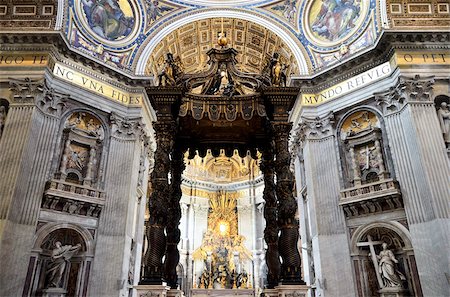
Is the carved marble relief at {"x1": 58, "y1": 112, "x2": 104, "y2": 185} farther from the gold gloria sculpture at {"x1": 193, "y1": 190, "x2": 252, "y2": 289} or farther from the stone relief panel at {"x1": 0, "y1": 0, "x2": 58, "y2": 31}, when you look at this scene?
the gold gloria sculpture at {"x1": 193, "y1": 190, "x2": 252, "y2": 289}

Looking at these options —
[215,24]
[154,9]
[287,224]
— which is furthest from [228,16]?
[287,224]

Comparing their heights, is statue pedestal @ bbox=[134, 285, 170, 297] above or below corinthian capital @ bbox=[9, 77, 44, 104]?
below

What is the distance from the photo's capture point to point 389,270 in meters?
8.40

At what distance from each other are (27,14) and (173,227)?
7.70m

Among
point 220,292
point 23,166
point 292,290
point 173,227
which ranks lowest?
point 220,292

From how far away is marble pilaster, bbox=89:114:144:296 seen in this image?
29.1 feet

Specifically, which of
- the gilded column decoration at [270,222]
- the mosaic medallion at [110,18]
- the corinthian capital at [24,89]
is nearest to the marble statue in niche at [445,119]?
the gilded column decoration at [270,222]

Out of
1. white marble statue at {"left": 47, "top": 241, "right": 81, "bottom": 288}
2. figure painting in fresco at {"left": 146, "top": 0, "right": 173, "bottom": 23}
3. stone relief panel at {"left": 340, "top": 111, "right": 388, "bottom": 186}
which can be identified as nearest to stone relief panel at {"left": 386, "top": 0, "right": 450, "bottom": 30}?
stone relief panel at {"left": 340, "top": 111, "right": 388, "bottom": 186}

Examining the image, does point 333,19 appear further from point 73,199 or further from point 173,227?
point 73,199

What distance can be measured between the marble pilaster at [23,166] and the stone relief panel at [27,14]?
1.87 metres

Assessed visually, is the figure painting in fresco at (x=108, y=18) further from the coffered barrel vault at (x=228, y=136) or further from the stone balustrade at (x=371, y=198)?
the stone balustrade at (x=371, y=198)

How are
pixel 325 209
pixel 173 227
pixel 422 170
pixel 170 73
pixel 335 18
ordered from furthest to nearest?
pixel 335 18 → pixel 325 209 → pixel 422 170 → pixel 173 227 → pixel 170 73

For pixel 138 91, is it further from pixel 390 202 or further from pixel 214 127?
pixel 390 202

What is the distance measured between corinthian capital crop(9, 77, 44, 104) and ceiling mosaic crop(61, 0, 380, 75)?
5.98 ft
